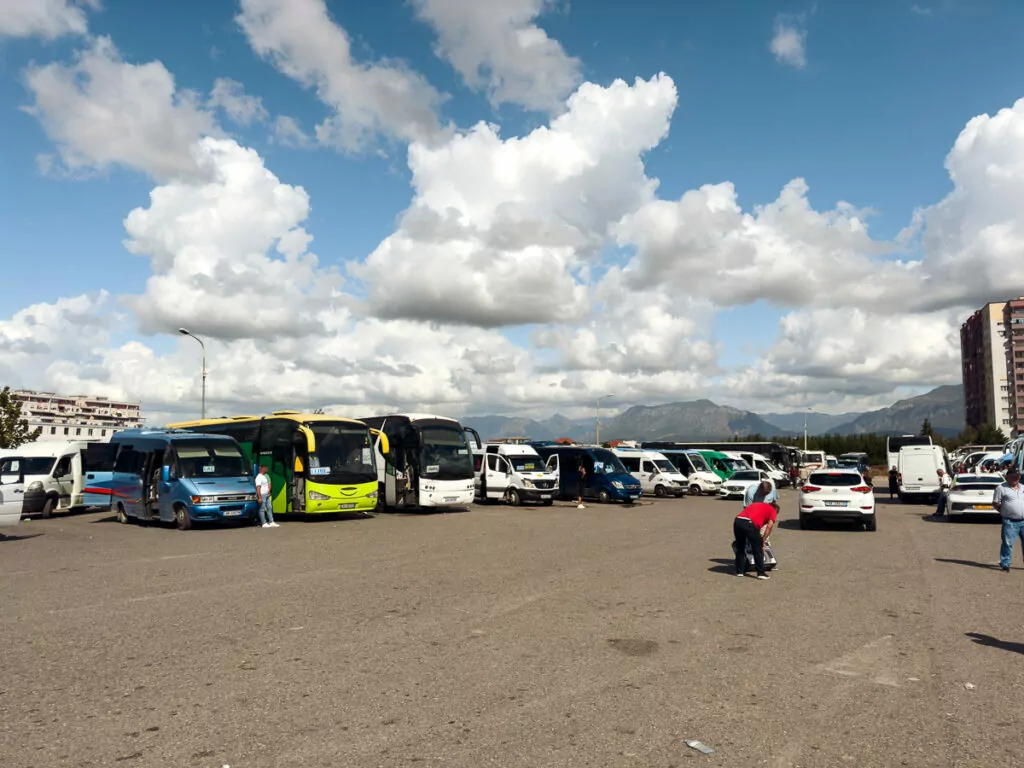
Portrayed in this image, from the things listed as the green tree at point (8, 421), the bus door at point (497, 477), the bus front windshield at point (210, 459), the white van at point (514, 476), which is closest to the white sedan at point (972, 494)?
the white van at point (514, 476)

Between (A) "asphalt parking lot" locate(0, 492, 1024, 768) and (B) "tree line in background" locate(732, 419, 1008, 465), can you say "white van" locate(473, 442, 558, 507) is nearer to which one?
(A) "asphalt parking lot" locate(0, 492, 1024, 768)

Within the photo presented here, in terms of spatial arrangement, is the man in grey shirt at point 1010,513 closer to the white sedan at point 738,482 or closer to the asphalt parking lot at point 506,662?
the asphalt parking lot at point 506,662

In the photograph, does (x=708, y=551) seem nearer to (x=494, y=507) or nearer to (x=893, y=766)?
(x=893, y=766)

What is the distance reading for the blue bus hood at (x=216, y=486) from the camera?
68.7 ft

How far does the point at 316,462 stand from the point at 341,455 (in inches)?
34.4

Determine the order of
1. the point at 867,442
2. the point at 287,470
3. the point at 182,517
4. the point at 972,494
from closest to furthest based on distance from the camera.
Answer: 1. the point at 182,517
2. the point at 972,494
3. the point at 287,470
4. the point at 867,442

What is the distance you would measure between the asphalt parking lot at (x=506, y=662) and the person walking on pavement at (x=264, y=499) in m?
6.96

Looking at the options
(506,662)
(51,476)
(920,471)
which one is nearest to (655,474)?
(920,471)

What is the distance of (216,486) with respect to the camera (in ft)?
69.8

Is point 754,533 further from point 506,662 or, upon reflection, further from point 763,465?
point 763,465

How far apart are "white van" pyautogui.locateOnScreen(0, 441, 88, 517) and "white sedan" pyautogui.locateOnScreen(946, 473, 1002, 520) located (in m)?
27.1

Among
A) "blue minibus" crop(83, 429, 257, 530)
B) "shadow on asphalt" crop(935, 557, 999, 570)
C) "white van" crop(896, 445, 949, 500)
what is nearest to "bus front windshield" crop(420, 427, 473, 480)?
"blue minibus" crop(83, 429, 257, 530)

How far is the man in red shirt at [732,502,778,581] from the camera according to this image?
40.3 ft

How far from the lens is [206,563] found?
13.9 m
